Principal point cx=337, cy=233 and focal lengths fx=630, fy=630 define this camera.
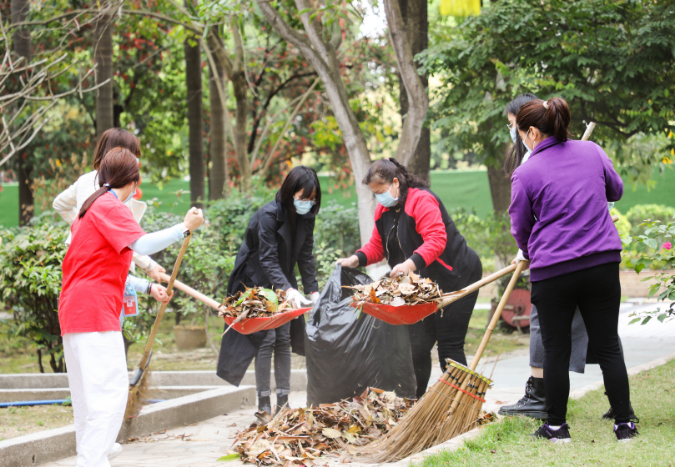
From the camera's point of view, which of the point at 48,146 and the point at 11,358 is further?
the point at 48,146

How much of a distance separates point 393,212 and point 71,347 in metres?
2.21

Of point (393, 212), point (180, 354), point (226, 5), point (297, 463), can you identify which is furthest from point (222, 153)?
point (297, 463)

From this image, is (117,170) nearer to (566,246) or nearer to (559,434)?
(566,246)

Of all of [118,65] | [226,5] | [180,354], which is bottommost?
[180,354]

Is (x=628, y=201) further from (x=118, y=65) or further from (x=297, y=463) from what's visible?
(x=297, y=463)

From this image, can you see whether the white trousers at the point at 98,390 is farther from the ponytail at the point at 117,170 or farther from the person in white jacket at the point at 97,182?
the person in white jacket at the point at 97,182

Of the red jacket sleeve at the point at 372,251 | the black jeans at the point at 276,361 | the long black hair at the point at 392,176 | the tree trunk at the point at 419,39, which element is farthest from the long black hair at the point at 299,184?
the tree trunk at the point at 419,39

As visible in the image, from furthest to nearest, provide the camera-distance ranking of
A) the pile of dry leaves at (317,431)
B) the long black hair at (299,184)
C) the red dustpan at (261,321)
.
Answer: the long black hair at (299,184), the red dustpan at (261,321), the pile of dry leaves at (317,431)

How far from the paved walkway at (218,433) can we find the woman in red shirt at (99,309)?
0.84 meters

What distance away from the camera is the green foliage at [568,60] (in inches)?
238

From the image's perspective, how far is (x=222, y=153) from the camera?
10820mm

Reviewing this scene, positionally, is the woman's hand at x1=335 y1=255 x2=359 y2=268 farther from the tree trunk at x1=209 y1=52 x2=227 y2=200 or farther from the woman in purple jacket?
the tree trunk at x1=209 y1=52 x2=227 y2=200

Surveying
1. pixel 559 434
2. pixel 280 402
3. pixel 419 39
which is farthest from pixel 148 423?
pixel 419 39

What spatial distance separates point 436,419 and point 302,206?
5.41 ft
